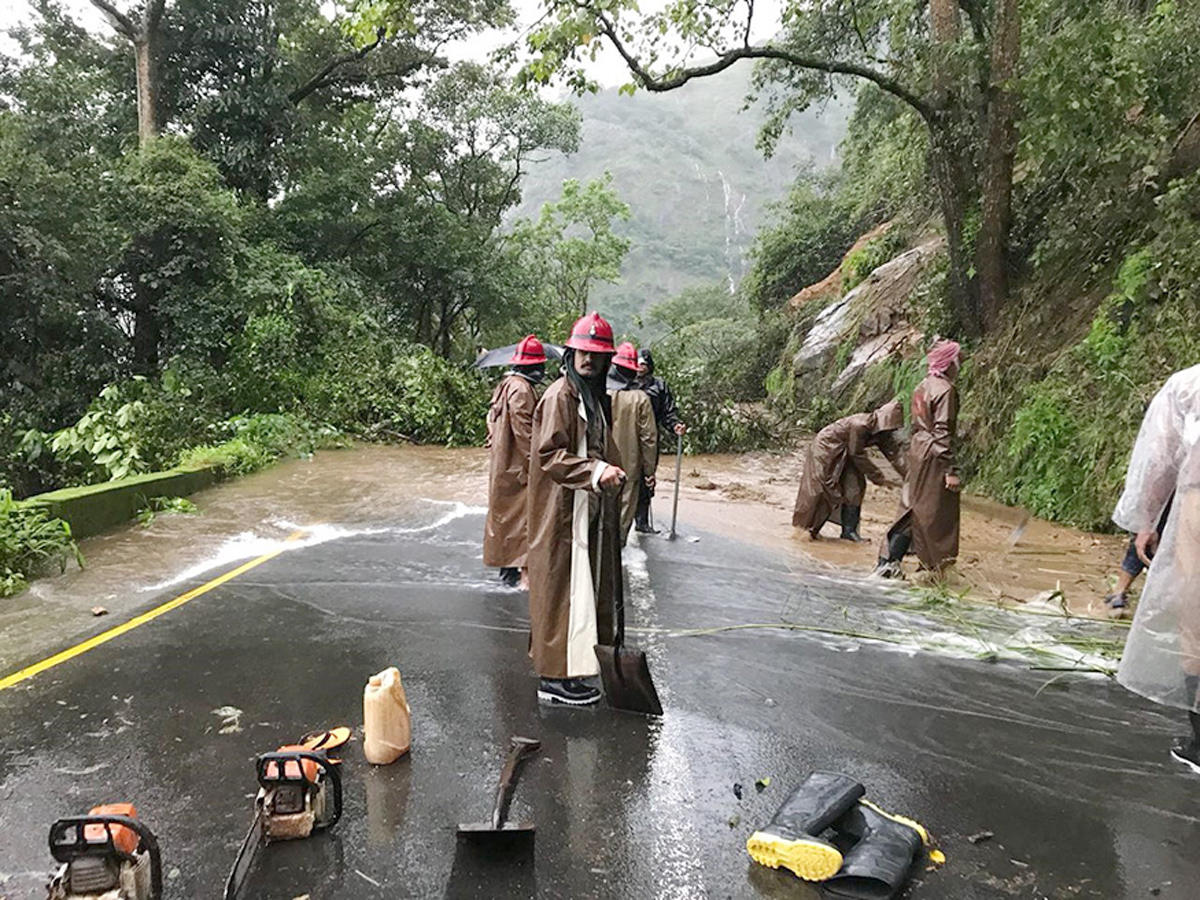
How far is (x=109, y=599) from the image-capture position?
611cm

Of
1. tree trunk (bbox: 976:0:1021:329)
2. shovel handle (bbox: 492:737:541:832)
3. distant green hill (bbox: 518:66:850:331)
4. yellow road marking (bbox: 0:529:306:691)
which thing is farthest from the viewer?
distant green hill (bbox: 518:66:850:331)

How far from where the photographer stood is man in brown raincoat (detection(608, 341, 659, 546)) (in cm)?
802

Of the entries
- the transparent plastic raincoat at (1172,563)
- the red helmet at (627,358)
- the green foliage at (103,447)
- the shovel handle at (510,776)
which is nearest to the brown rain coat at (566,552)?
the shovel handle at (510,776)

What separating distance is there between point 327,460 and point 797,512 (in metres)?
8.30

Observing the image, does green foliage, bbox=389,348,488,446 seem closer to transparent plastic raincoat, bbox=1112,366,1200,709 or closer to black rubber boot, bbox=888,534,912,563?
black rubber boot, bbox=888,534,912,563

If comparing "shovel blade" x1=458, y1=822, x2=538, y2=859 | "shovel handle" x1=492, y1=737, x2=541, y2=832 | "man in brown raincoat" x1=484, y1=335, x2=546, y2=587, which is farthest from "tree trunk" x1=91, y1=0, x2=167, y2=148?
"shovel blade" x1=458, y1=822, x2=538, y2=859

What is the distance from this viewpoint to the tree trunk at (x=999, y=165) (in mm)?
11312

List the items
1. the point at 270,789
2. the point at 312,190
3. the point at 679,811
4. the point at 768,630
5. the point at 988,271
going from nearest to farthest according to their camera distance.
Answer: the point at 270,789 → the point at 679,811 → the point at 768,630 → the point at 988,271 → the point at 312,190

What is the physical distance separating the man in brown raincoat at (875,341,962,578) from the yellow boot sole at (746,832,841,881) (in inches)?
184

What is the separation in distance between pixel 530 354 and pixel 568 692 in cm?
285

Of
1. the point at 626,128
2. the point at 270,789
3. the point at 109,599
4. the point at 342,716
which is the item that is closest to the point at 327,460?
the point at 109,599

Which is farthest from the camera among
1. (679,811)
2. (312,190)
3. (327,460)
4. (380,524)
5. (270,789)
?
(312,190)

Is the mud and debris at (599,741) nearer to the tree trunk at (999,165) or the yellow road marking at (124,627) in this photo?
the yellow road marking at (124,627)

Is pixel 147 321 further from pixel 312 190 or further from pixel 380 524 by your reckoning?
pixel 380 524
